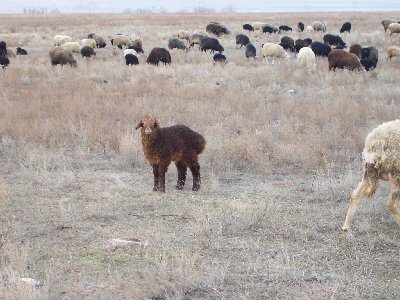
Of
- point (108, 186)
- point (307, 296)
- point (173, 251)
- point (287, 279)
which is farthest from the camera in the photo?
point (108, 186)

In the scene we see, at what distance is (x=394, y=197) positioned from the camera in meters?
6.28

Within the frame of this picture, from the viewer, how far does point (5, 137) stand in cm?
1162

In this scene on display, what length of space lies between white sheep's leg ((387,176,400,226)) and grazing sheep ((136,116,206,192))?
3131 millimetres

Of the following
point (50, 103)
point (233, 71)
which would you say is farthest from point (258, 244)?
point (233, 71)

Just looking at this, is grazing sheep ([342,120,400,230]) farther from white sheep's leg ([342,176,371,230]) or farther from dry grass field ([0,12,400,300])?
dry grass field ([0,12,400,300])

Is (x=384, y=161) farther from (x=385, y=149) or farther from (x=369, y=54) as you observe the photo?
(x=369, y=54)

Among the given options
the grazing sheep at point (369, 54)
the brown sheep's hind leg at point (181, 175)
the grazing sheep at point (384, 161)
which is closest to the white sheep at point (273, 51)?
the grazing sheep at point (369, 54)

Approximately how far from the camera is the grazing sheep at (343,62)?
2202 cm

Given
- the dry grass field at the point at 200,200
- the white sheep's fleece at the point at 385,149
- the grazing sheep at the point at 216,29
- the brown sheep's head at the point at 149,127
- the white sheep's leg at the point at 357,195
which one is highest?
the grazing sheep at the point at 216,29

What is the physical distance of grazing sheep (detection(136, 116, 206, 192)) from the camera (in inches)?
323

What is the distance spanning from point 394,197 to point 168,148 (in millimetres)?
3300

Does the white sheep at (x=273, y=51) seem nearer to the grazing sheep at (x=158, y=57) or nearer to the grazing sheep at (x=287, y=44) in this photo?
the grazing sheep at (x=287, y=44)

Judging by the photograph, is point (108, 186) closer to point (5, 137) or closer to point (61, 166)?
point (61, 166)

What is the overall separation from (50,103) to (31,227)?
28.6 ft
